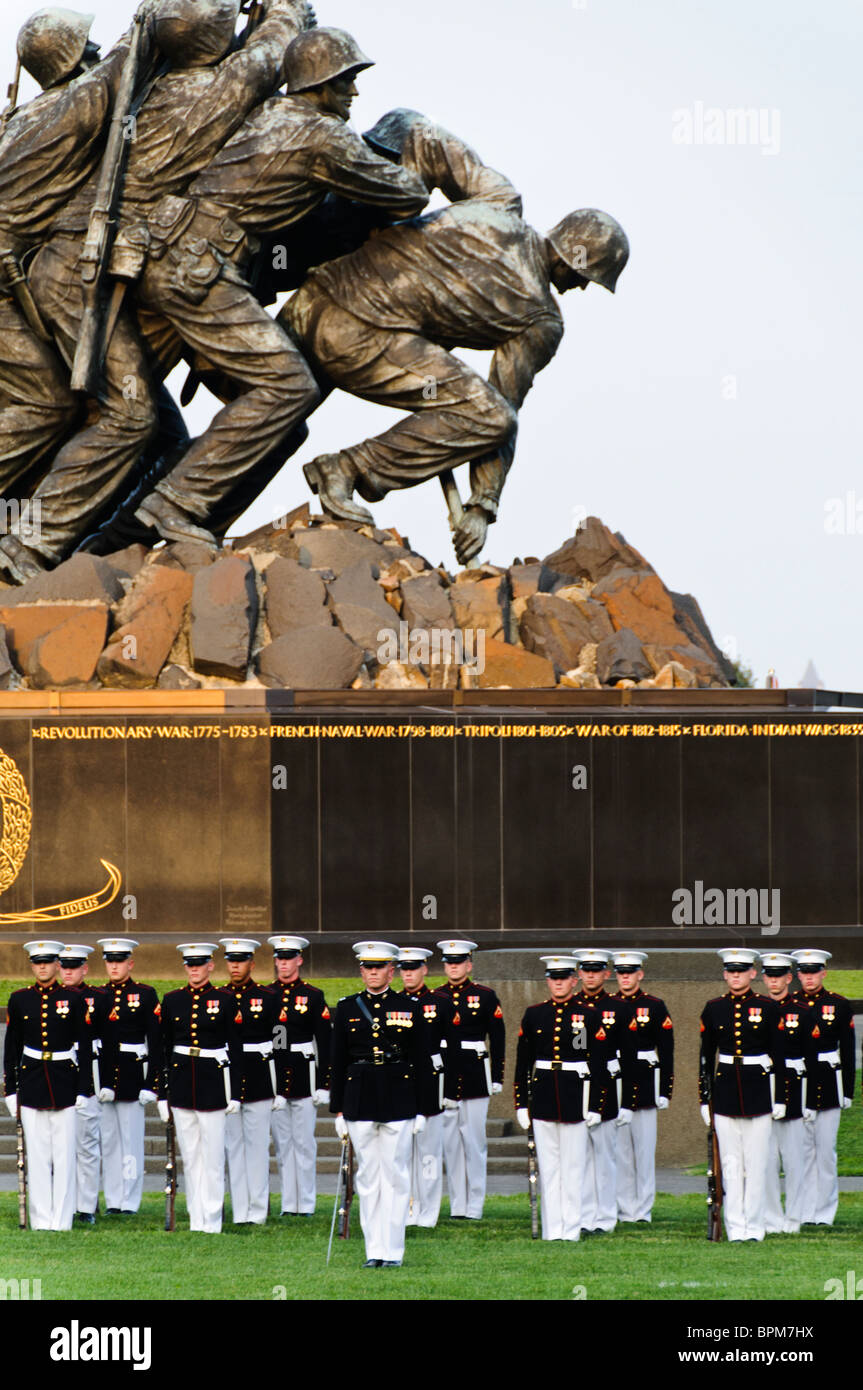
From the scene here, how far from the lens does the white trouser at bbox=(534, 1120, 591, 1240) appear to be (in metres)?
11.1

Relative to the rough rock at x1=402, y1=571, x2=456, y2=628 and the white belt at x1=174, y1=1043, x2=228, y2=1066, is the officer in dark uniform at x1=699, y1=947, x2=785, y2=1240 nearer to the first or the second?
the white belt at x1=174, y1=1043, x2=228, y2=1066

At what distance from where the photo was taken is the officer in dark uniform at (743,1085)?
11266 millimetres

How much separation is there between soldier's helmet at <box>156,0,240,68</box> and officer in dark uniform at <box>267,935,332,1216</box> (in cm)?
1407

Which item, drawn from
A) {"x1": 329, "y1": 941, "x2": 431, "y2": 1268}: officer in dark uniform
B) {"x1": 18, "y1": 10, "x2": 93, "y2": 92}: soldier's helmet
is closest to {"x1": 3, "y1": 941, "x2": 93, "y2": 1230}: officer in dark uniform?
{"x1": 329, "y1": 941, "x2": 431, "y2": 1268}: officer in dark uniform

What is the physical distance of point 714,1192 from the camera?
1122 centimetres

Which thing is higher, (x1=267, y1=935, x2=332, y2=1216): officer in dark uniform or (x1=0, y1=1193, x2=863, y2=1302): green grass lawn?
(x1=267, y1=935, x2=332, y2=1216): officer in dark uniform

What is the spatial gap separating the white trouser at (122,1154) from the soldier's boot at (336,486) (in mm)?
11868

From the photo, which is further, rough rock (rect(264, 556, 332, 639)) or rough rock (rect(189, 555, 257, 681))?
rough rock (rect(264, 556, 332, 639))

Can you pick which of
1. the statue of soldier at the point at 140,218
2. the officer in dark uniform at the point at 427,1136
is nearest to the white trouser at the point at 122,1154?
the officer in dark uniform at the point at 427,1136

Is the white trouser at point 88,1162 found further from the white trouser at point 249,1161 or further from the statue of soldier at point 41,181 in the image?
the statue of soldier at point 41,181

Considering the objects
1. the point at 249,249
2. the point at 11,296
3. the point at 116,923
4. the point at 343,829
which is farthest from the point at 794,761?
the point at 11,296

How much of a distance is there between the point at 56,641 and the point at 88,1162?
9.88 m

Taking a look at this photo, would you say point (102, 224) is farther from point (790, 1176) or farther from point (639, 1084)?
point (790, 1176)

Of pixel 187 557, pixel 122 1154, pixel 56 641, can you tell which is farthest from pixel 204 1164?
pixel 187 557
